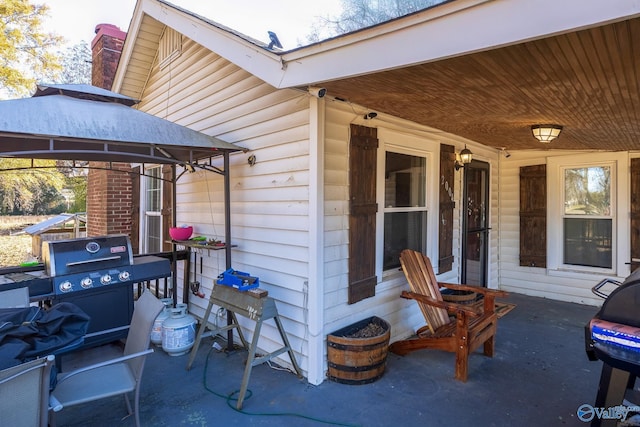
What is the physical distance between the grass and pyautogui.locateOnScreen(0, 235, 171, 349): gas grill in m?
5.50

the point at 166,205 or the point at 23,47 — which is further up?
the point at 23,47

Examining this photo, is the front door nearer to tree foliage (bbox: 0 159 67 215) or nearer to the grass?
the grass

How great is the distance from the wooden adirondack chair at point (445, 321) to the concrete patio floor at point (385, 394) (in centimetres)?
18

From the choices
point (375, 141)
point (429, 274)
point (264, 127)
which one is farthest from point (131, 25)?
point (429, 274)

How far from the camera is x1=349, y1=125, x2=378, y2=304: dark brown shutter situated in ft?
10.5

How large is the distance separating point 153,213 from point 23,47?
7.97m

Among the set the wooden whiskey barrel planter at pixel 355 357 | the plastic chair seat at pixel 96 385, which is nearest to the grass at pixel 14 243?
the plastic chair seat at pixel 96 385

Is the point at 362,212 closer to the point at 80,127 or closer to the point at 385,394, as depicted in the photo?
the point at 385,394

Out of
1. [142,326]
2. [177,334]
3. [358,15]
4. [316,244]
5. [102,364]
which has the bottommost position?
[177,334]

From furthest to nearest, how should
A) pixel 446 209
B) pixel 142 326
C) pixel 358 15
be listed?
pixel 358 15
pixel 446 209
pixel 142 326

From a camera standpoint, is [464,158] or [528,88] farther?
[464,158]

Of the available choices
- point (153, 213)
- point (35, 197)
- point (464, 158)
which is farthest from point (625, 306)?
point (35, 197)

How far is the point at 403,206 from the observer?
3.92m

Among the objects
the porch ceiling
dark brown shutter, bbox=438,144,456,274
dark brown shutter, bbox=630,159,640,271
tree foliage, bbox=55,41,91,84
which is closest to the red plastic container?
the porch ceiling
